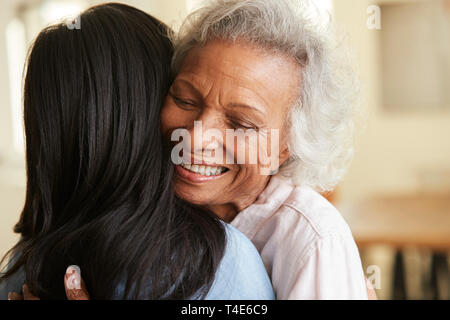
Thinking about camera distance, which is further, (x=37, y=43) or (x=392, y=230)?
(x=392, y=230)

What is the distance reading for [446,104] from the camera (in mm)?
4582

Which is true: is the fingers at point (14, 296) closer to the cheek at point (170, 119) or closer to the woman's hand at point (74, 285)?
the woman's hand at point (74, 285)

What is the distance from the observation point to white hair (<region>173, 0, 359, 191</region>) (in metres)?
0.89

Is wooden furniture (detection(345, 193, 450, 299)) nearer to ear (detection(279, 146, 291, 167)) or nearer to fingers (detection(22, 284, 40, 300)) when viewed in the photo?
ear (detection(279, 146, 291, 167))

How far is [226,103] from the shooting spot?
2.92 feet

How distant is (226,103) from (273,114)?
10cm

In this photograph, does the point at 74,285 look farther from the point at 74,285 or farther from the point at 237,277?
the point at 237,277

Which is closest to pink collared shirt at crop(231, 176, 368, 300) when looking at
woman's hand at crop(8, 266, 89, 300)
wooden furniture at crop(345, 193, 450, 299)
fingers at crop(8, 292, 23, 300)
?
woman's hand at crop(8, 266, 89, 300)

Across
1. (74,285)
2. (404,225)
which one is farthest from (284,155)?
(404,225)

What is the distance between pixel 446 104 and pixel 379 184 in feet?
3.23

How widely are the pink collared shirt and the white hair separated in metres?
0.12

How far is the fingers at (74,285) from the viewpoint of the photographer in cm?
81
